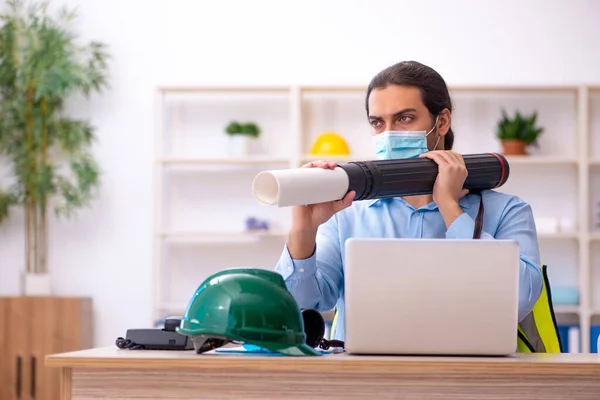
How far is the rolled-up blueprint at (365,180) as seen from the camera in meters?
1.42

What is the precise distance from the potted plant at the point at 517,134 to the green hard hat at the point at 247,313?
3.55 meters

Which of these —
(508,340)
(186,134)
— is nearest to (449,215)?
(508,340)

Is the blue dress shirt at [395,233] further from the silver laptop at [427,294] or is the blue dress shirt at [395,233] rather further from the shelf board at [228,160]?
the shelf board at [228,160]

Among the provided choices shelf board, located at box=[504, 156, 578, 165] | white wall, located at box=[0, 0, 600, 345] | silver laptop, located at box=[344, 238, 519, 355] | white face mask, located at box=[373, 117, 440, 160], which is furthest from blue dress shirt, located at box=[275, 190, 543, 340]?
white wall, located at box=[0, 0, 600, 345]

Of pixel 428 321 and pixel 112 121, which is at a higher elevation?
pixel 112 121

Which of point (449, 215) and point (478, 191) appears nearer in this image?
point (449, 215)

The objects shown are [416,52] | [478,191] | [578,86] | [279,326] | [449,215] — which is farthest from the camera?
[416,52]

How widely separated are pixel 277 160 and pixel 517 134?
1245mm

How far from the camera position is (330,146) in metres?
4.78

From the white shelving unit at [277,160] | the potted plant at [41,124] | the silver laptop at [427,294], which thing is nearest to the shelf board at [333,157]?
the white shelving unit at [277,160]

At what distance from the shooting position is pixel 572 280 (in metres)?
4.89

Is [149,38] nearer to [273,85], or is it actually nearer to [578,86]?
[273,85]

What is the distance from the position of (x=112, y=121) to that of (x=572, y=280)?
2.65 m

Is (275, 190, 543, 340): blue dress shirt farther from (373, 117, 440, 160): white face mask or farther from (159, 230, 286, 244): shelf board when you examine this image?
(159, 230, 286, 244): shelf board
